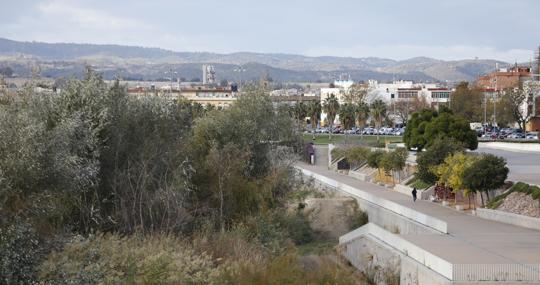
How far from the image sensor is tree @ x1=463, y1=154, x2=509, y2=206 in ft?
120

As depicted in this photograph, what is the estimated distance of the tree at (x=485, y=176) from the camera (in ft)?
120

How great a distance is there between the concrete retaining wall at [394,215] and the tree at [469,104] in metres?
69.4

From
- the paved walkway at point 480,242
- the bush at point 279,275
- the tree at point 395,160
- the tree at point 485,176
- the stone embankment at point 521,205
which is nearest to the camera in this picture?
the bush at point 279,275

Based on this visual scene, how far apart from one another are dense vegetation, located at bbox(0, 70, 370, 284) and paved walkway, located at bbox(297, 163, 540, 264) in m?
3.83

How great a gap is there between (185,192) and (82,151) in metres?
6.16

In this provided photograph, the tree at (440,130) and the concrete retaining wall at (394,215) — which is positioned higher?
the tree at (440,130)

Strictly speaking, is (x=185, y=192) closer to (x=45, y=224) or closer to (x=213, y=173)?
(x=213, y=173)

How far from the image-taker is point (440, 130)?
191 feet

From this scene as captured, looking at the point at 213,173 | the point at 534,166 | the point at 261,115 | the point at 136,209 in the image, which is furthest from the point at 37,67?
the point at 534,166

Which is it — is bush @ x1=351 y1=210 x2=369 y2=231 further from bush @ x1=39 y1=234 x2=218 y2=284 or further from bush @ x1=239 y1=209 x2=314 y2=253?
bush @ x1=39 y1=234 x2=218 y2=284

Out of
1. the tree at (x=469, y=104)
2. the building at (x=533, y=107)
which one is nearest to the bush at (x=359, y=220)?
the building at (x=533, y=107)

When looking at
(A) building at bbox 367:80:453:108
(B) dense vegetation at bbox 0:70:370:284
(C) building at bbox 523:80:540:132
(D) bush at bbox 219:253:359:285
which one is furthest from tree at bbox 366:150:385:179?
(A) building at bbox 367:80:453:108

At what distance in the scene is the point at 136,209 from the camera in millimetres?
28422

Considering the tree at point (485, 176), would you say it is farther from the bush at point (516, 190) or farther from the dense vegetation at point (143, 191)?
the dense vegetation at point (143, 191)
